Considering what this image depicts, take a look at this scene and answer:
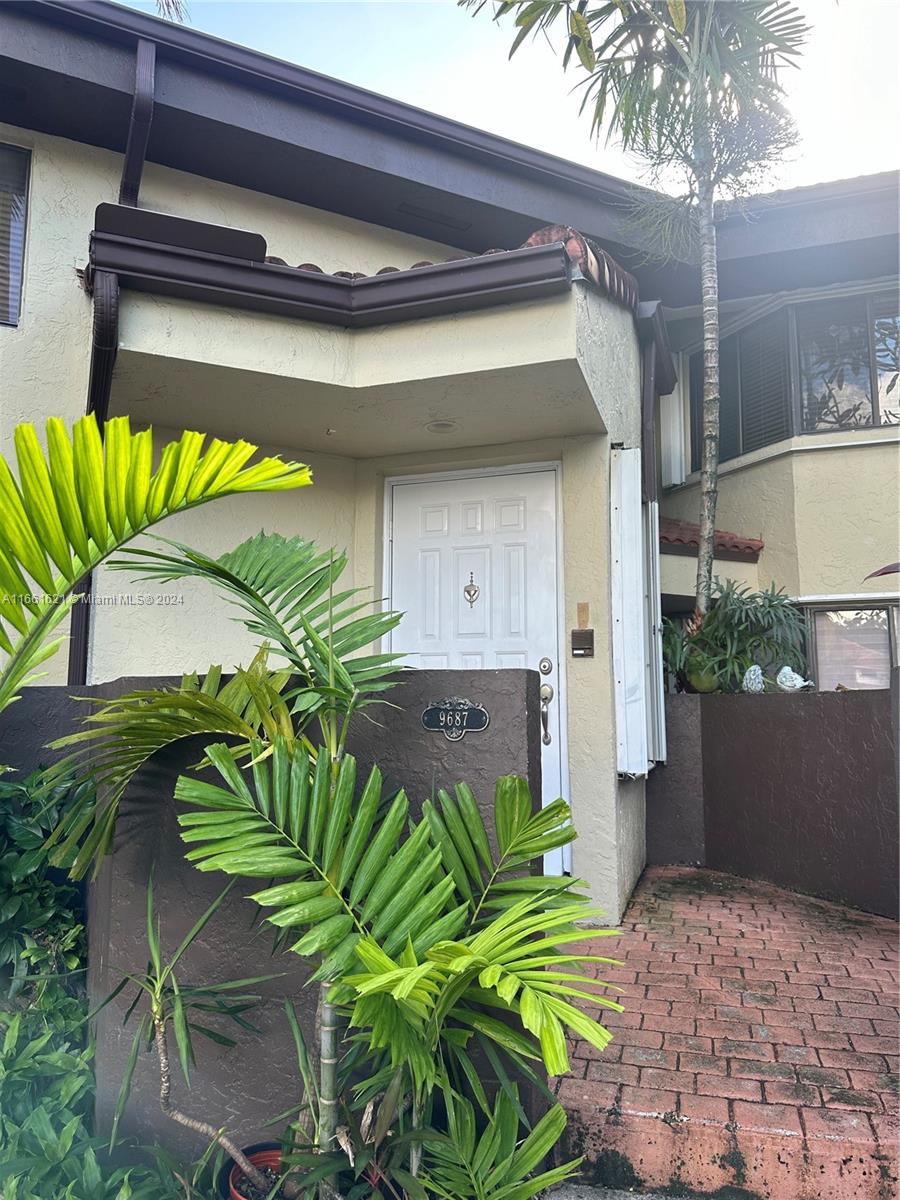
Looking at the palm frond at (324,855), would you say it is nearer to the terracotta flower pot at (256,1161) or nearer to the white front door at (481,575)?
the terracotta flower pot at (256,1161)

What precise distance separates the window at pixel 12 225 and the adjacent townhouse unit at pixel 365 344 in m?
0.01

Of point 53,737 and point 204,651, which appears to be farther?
point 204,651

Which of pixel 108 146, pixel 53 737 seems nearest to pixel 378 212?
pixel 108 146

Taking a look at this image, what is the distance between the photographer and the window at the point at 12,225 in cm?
435

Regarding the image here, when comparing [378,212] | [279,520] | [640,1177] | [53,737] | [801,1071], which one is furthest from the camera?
[378,212]

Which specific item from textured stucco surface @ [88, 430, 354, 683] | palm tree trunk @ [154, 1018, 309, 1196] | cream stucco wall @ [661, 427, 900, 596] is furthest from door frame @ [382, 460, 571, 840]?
cream stucco wall @ [661, 427, 900, 596]

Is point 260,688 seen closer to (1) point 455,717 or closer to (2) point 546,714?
(1) point 455,717

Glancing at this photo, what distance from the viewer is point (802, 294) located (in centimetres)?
759

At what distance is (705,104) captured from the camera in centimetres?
617

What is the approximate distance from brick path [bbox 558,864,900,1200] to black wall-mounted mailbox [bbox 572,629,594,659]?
4.88 ft

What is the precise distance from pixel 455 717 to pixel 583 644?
2.35 meters

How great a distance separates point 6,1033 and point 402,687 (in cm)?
170

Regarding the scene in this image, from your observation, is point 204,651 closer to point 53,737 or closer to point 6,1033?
point 53,737

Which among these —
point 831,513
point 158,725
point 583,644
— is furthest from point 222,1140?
point 831,513
